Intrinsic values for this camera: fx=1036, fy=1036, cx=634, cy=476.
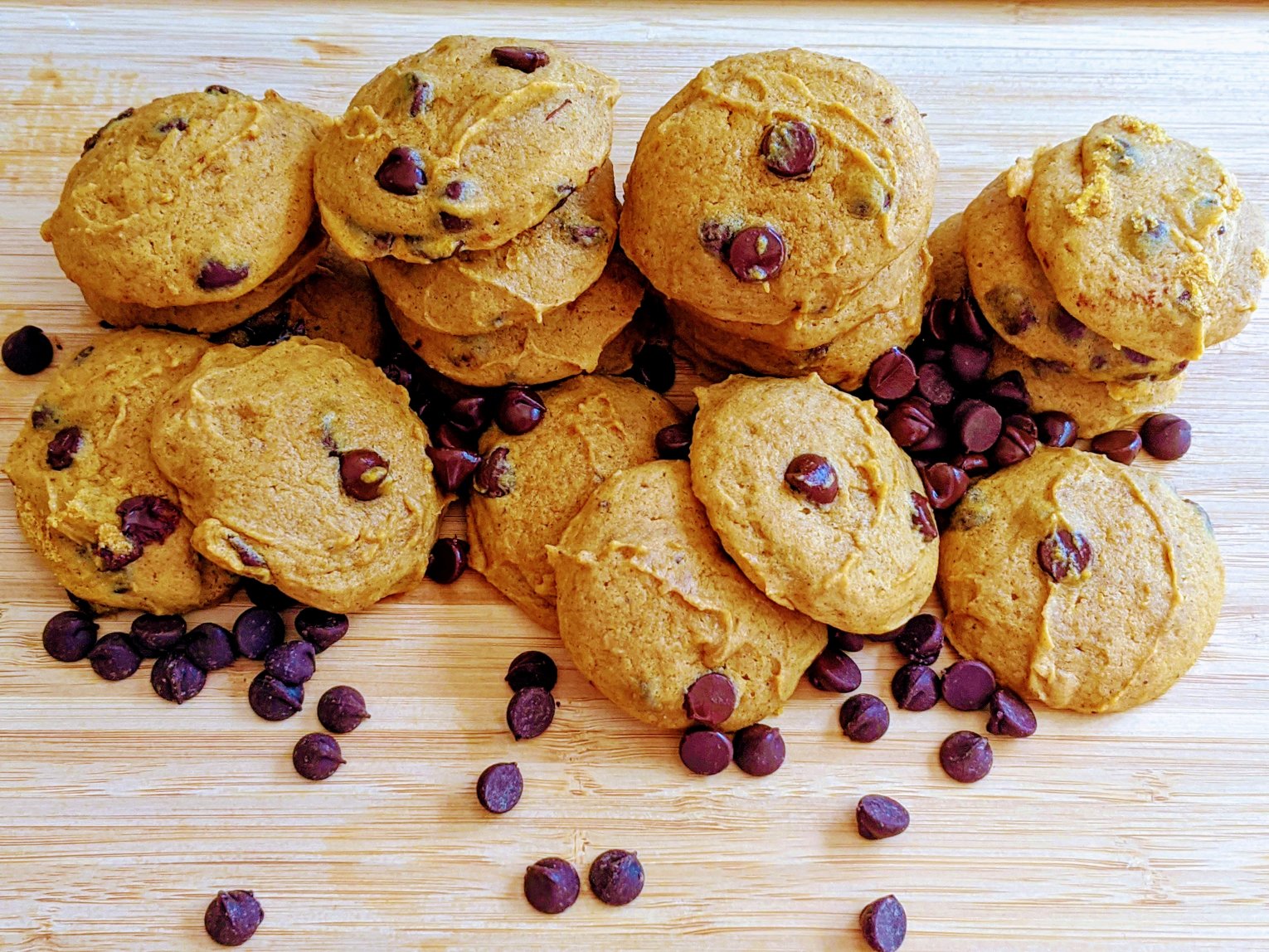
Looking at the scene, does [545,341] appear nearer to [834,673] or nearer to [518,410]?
[518,410]

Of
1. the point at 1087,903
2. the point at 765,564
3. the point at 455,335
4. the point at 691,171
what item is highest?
the point at 691,171

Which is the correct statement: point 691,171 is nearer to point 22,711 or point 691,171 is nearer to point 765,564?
point 765,564

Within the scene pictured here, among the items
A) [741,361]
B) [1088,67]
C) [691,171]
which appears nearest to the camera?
[691,171]

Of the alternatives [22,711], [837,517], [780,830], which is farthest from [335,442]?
[780,830]

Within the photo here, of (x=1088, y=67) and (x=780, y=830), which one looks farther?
(x=1088, y=67)

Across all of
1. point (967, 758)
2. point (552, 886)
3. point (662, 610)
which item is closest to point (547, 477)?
point (662, 610)

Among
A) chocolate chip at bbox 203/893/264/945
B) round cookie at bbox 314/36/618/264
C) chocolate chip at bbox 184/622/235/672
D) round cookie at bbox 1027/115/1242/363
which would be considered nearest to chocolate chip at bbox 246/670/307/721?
chocolate chip at bbox 184/622/235/672
